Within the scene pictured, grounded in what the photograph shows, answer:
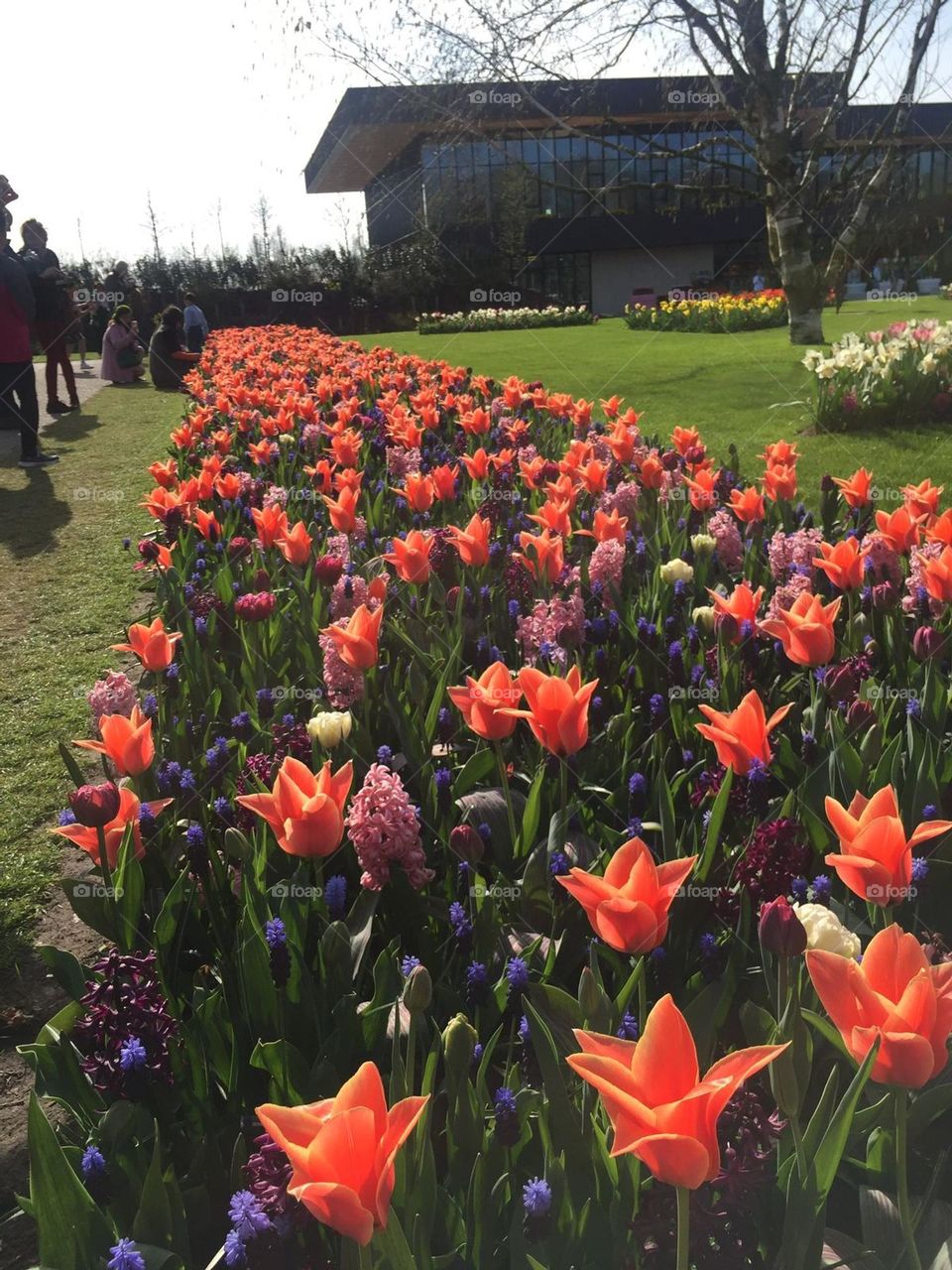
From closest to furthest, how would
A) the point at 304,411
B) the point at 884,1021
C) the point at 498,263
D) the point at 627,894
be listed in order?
the point at 884,1021 → the point at 627,894 → the point at 304,411 → the point at 498,263

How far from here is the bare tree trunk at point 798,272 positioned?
46.4 feet

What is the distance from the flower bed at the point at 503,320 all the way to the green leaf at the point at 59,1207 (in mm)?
31621

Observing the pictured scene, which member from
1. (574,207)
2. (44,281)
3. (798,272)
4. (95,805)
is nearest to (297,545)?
(95,805)

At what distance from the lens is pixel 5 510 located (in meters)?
8.10

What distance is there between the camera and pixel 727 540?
11.6 feet

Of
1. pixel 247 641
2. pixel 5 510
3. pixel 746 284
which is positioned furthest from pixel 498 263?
pixel 247 641

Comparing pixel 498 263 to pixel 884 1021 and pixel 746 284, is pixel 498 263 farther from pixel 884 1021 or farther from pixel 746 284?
pixel 884 1021

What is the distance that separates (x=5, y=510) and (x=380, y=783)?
7.35m

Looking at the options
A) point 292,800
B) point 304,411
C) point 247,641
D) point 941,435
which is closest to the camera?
point 292,800

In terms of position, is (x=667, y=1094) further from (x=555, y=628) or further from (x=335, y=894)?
(x=555, y=628)

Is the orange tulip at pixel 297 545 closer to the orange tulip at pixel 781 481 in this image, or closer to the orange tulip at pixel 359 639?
the orange tulip at pixel 359 639

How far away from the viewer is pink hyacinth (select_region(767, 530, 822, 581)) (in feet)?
10.6

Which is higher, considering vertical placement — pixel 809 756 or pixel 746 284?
pixel 746 284

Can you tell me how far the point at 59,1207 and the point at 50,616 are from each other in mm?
4634
